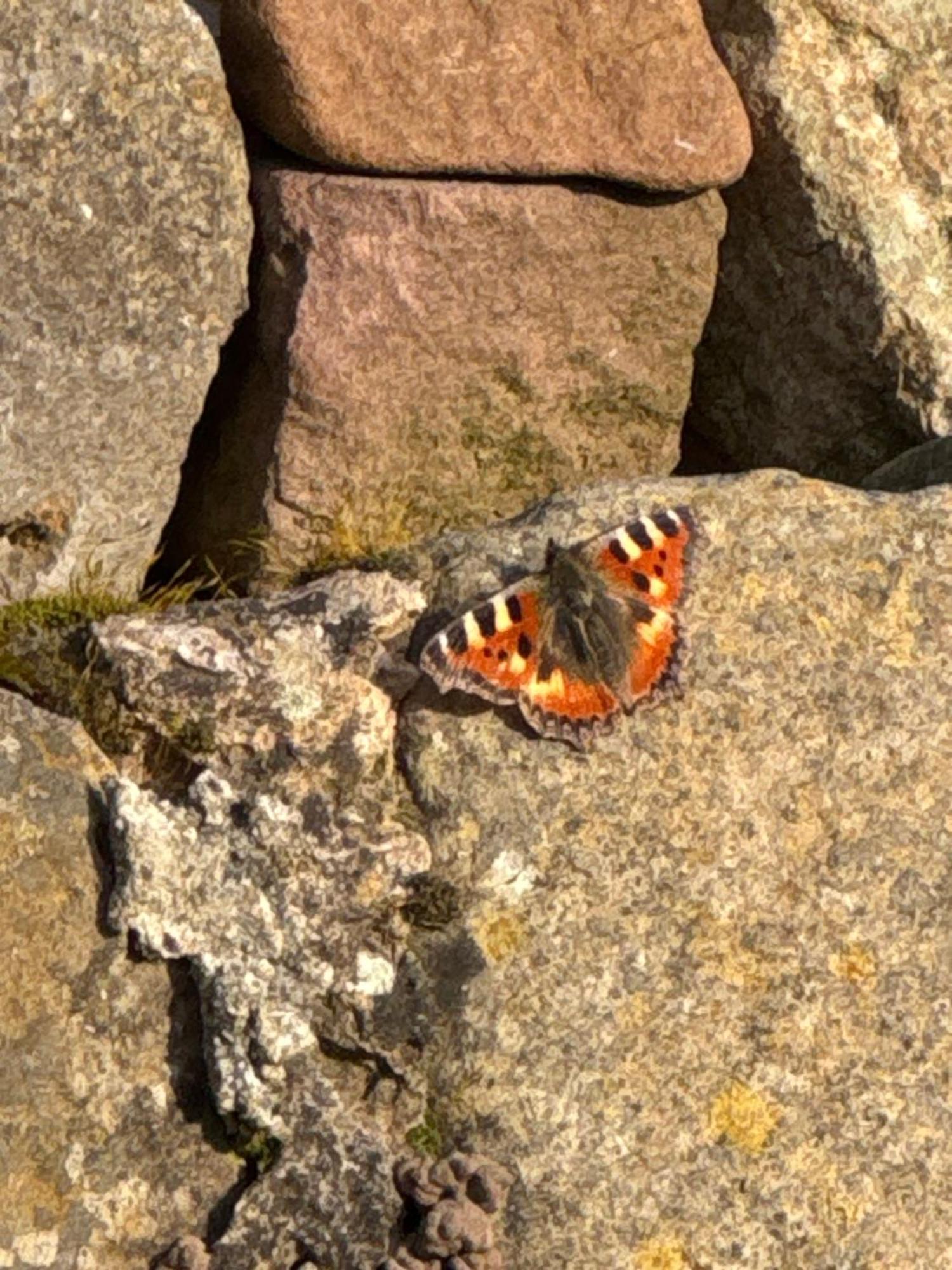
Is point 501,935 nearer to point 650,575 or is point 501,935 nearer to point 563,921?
point 563,921

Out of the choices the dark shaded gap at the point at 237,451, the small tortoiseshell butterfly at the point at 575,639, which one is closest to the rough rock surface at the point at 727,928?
the small tortoiseshell butterfly at the point at 575,639

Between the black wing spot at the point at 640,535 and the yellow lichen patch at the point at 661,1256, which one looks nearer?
the yellow lichen patch at the point at 661,1256

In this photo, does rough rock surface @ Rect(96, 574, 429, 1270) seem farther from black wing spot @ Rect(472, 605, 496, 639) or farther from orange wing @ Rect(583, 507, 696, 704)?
orange wing @ Rect(583, 507, 696, 704)

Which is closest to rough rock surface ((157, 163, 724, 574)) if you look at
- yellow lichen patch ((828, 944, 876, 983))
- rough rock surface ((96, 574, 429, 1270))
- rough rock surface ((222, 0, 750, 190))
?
rough rock surface ((222, 0, 750, 190))

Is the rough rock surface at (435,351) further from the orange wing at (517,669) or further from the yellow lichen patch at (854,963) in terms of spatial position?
the yellow lichen patch at (854,963)

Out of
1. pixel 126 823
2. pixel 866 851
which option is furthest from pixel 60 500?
pixel 866 851

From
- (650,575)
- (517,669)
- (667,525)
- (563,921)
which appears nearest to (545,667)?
(517,669)
